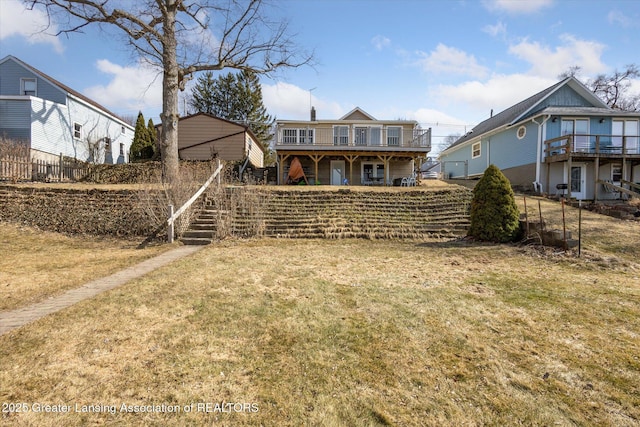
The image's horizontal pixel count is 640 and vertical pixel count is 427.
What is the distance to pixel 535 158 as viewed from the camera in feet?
65.4

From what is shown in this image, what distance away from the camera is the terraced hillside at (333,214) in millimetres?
10938

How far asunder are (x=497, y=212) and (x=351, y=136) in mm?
16194

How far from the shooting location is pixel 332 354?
3.13 meters

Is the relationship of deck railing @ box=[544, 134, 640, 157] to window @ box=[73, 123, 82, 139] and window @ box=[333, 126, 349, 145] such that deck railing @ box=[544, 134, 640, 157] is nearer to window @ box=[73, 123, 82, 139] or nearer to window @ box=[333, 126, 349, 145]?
window @ box=[333, 126, 349, 145]

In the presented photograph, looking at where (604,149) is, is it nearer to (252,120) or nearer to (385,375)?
(385,375)

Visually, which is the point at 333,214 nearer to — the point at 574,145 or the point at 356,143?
the point at 356,143

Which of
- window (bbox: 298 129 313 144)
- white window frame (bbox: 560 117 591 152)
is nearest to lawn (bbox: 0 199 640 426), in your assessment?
white window frame (bbox: 560 117 591 152)

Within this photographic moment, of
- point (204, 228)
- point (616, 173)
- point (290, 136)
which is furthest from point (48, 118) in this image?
point (616, 173)

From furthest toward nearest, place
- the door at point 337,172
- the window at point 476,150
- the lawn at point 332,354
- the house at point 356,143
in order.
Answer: the window at point 476,150 < the door at point 337,172 < the house at point 356,143 < the lawn at point 332,354

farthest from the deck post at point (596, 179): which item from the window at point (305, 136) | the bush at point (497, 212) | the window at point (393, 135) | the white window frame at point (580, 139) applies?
the window at point (305, 136)

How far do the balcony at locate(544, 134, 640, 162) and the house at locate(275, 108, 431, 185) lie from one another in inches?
300

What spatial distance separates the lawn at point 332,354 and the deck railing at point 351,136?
60.9 feet

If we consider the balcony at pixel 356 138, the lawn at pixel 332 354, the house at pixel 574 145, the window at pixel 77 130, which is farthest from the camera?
the window at pixel 77 130

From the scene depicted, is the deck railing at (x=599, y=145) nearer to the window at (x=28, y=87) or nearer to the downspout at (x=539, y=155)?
the downspout at (x=539, y=155)
